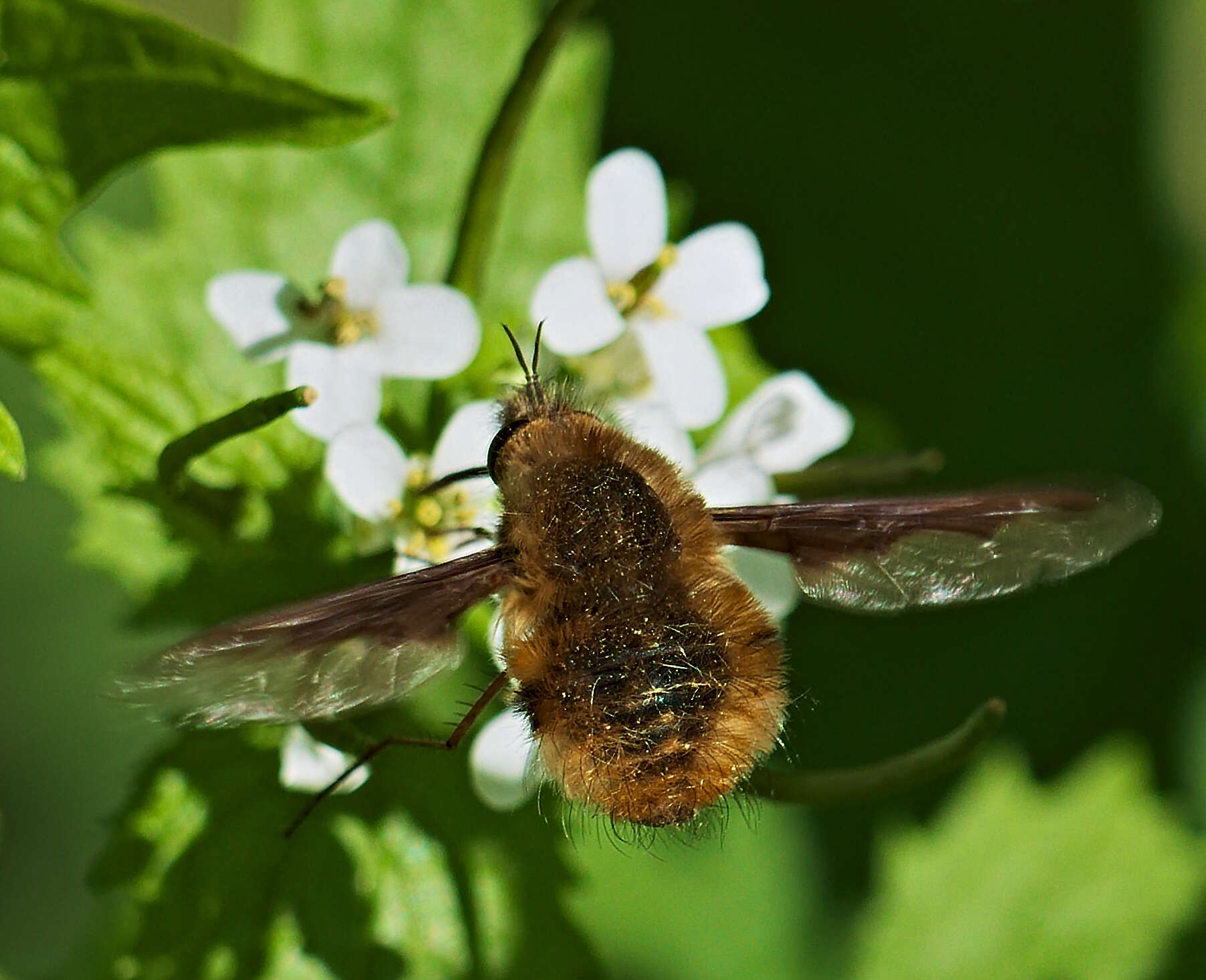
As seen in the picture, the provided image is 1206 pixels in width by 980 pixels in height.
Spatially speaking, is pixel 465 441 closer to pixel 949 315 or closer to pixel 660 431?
pixel 660 431

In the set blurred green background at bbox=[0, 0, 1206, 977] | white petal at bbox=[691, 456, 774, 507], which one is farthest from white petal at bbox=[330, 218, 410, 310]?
blurred green background at bbox=[0, 0, 1206, 977]

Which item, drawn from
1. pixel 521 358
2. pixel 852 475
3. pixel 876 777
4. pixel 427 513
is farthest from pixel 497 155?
pixel 876 777

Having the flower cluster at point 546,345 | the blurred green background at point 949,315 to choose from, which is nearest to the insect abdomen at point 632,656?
the flower cluster at point 546,345

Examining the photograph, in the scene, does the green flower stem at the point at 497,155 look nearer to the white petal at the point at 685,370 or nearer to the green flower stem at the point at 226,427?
the white petal at the point at 685,370

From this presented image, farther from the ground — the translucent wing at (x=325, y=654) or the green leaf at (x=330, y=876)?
the translucent wing at (x=325, y=654)

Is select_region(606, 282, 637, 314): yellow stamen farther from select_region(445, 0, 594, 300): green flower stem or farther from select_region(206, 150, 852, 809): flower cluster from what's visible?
select_region(445, 0, 594, 300): green flower stem
